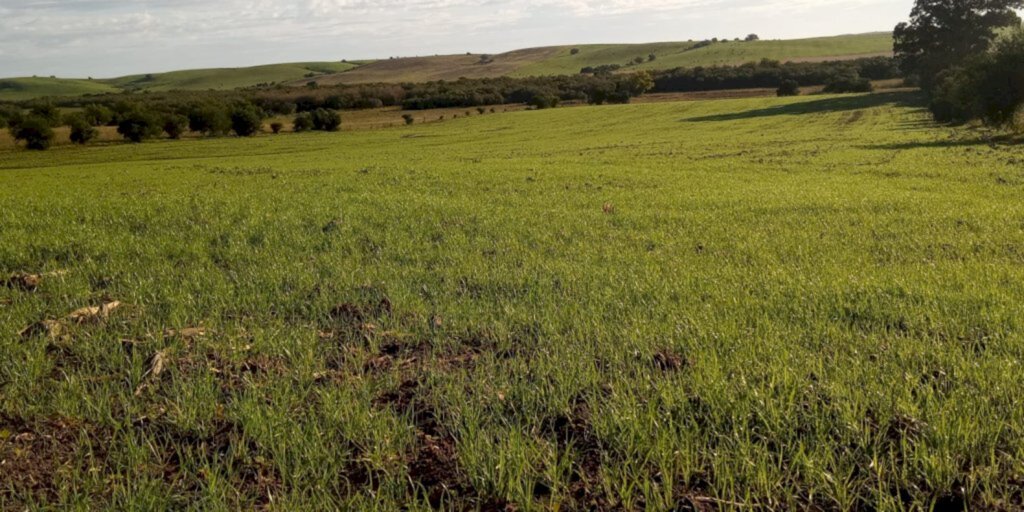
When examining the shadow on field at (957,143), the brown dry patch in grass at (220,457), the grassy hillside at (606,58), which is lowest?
the brown dry patch in grass at (220,457)

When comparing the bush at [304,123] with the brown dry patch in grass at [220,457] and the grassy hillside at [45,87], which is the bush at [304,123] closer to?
the brown dry patch in grass at [220,457]

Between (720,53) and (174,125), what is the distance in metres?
126

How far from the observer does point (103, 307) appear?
7.88 meters

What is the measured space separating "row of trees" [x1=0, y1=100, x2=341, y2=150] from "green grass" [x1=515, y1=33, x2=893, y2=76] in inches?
3437

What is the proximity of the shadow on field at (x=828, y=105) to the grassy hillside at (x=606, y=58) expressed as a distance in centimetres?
6840

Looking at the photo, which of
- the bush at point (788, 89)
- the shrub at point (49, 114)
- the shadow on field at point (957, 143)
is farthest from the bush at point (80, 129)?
the bush at point (788, 89)

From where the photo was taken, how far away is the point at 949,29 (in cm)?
8375

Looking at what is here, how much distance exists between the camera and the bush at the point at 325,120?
279 ft

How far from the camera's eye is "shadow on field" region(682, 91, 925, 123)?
70.9 m

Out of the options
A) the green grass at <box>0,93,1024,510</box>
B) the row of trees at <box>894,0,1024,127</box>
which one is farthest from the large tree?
the green grass at <box>0,93,1024,510</box>

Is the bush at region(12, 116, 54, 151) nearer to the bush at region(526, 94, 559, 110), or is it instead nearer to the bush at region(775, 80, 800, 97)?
the bush at region(526, 94, 559, 110)

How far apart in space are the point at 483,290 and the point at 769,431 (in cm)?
470

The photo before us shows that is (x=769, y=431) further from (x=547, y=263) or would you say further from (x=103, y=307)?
(x=103, y=307)

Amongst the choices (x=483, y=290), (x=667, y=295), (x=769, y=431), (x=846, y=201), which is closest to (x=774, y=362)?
(x=769, y=431)
